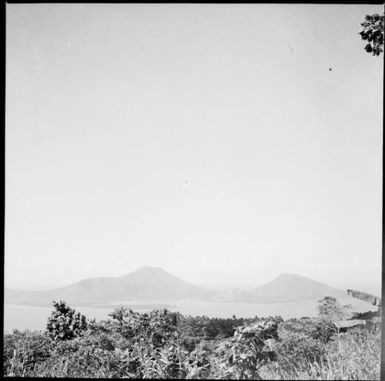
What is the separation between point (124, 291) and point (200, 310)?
1.70ft

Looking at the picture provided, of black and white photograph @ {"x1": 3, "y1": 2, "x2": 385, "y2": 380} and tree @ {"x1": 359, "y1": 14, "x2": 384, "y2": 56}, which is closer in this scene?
tree @ {"x1": 359, "y1": 14, "x2": 384, "y2": 56}

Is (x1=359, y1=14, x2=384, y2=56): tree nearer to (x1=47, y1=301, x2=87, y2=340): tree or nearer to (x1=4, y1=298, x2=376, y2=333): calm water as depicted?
(x1=4, y1=298, x2=376, y2=333): calm water

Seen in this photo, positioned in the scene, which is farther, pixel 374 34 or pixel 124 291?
pixel 124 291

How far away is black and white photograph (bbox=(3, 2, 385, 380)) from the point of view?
326 centimetres

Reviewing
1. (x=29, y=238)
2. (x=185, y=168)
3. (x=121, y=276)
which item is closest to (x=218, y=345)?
(x=121, y=276)

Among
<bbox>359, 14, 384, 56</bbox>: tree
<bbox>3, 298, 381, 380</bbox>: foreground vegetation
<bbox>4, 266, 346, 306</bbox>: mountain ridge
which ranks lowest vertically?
<bbox>3, 298, 381, 380</bbox>: foreground vegetation

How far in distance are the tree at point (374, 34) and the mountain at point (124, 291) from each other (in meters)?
1.83

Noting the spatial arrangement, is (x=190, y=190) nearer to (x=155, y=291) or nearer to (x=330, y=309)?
(x=155, y=291)

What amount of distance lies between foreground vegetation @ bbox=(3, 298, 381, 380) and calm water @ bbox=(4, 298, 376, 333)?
0.04 meters

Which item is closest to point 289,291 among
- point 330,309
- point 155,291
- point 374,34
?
point 330,309

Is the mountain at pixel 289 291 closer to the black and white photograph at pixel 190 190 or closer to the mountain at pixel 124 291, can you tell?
the black and white photograph at pixel 190 190

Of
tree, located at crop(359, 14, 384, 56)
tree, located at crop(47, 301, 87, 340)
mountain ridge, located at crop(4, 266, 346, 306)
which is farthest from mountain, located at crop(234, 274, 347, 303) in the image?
tree, located at crop(359, 14, 384, 56)

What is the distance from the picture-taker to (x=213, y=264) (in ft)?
10.9

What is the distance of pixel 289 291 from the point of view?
3.23 meters
